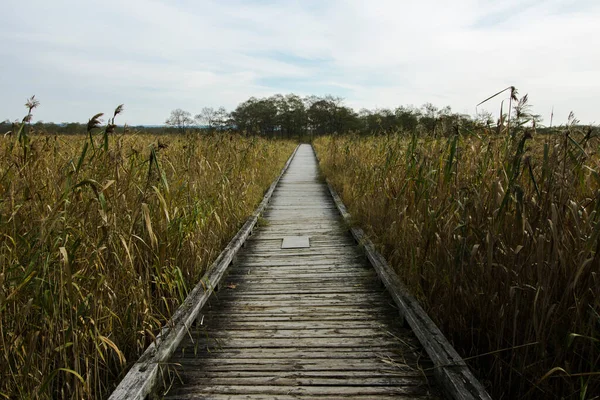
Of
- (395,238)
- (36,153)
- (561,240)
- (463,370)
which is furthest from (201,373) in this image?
(395,238)

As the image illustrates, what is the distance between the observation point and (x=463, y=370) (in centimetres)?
209

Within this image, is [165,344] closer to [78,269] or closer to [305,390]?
[78,269]

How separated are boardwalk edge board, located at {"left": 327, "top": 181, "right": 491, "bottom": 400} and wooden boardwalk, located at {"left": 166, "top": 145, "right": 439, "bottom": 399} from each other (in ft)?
0.35

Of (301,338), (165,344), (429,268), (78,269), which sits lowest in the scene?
(301,338)

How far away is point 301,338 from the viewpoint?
278 cm

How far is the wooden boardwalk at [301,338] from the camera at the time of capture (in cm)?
223

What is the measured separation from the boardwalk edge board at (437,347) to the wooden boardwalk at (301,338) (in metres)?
0.11

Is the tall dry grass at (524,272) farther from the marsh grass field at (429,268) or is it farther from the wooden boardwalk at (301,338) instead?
the wooden boardwalk at (301,338)

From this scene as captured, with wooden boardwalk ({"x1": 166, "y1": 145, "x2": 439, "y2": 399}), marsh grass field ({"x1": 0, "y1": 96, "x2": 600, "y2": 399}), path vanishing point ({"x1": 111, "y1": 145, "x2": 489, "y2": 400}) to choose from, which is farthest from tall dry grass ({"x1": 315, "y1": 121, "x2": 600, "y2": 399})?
wooden boardwalk ({"x1": 166, "y1": 145, "x2": 439, "y2": 399})

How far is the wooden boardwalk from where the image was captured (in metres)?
2.23

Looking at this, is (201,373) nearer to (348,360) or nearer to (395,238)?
(348,360)

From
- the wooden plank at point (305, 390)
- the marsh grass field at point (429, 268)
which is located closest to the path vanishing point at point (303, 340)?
the wooden plank at point (305, 390)

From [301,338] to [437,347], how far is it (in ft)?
3.07

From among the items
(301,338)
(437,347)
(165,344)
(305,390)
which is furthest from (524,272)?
(165,344)
